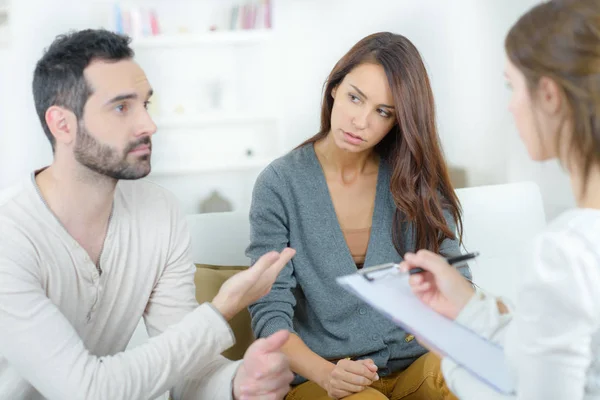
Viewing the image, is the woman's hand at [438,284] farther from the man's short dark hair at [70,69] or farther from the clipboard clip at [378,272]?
the man's short dark hair at [70,69]

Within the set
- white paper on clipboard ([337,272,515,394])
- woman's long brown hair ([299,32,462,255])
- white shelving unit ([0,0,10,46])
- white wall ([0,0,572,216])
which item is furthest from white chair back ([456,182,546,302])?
white shelving unit ([0,0,10,46])

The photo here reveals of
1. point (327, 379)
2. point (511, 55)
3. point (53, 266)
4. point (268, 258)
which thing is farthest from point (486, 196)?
point (53, 266)

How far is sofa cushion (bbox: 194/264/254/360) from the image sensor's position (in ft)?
5.96

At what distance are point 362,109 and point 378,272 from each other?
68 cm

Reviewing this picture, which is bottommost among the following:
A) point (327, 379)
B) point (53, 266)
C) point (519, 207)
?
point (327, 379)

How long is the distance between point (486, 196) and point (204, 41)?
4.00 ft

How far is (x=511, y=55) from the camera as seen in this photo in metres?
0.94

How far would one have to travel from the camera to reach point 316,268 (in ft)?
5.59

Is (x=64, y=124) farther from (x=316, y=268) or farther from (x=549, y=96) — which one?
(x=549, y=96)

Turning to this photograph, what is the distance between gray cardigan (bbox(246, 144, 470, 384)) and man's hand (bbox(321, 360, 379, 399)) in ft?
0.59

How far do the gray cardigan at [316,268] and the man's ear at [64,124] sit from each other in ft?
1.69

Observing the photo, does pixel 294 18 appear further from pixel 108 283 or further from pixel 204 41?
pixel 108 283

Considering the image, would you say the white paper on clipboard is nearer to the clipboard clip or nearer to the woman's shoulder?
the clipboard clip

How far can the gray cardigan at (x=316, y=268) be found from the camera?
165 cm
